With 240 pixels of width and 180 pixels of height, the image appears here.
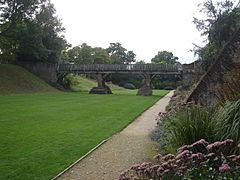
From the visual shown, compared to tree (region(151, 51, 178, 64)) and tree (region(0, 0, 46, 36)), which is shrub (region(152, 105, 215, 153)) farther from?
tree (region(151, 51, 178, 64))

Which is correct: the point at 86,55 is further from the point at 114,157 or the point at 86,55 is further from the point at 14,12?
the point at 114,157

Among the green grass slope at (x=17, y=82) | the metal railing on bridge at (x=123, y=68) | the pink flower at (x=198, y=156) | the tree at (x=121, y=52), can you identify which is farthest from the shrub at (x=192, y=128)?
the tree at (x=121, y=52)

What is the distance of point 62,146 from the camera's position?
31.5 ft

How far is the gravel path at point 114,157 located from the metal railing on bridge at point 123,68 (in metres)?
38.9

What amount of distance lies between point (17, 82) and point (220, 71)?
116ft

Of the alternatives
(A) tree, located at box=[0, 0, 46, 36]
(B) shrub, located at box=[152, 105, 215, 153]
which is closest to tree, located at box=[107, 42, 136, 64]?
(A) tree, located at box=[0, 0, 46, 36]

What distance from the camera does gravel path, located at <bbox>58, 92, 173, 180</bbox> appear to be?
21.8 ft

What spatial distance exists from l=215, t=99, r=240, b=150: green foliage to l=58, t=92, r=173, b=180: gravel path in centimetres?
202

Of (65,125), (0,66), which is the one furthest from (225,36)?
(0,66)

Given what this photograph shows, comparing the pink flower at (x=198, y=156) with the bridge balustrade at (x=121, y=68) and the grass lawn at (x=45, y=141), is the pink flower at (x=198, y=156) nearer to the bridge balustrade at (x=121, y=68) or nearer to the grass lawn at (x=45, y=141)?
the grass lawn at (x=45, y=141)

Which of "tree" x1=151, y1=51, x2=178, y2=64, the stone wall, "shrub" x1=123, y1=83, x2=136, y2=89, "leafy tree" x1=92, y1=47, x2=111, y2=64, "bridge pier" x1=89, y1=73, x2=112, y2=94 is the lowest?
"shrub" x1=123, y1=83, x2=136, y2=89

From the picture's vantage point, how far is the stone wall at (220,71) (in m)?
8.37

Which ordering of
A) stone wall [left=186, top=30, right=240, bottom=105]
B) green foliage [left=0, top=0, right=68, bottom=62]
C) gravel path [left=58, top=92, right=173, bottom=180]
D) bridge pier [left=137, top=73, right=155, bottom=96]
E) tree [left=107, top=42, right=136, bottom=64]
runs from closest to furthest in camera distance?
gravel path [left=58, top=92, right=173, bottom=180], stone wall [left=186, top=30, right=240, bottom=105], green foliage [left=0, top=0, right=68, bottom=62], bridge pier [left=137, top=73, right=155, bottom=96], tree [left=107, top=42, right=136, bottom=64]

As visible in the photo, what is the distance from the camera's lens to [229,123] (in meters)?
5.42
